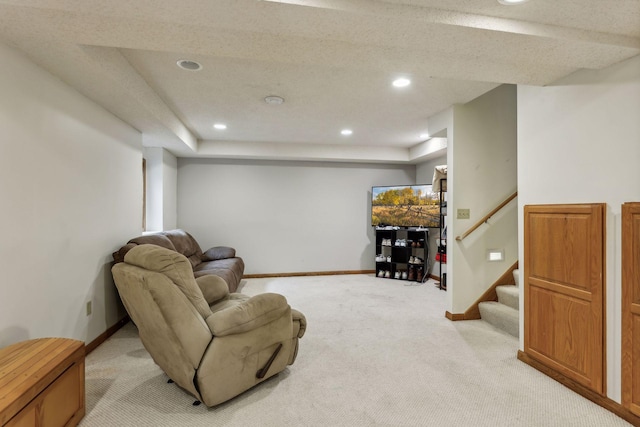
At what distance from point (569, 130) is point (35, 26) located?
134 inches

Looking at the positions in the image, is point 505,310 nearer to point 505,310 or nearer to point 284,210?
point 505,310

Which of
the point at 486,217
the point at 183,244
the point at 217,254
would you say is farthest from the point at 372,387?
the point at 217,254

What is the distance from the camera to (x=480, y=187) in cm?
373

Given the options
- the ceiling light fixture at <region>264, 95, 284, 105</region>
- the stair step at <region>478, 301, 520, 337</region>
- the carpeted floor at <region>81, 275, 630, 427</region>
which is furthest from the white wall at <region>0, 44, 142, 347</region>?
the stair step at <region>478, 301, 520, 337</region>

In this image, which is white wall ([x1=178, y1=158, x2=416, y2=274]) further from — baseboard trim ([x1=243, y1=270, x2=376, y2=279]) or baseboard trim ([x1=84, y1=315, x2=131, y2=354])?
baseboard trim ([x1=84, y1=315, x2=131, y2=354])

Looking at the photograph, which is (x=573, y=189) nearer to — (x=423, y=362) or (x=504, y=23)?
(x=504, y=23)

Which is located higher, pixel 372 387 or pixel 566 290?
pixel 566 290

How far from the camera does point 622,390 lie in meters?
1.91

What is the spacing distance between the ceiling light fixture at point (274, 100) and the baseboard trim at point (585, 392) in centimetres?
333

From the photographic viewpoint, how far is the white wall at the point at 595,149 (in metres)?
1.94

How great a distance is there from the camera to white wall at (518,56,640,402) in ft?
6.37

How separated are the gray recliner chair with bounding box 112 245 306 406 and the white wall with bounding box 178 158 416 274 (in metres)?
3.90

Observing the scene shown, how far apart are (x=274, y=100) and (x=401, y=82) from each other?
54.1 inches

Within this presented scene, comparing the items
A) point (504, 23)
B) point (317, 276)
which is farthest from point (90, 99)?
point (317, 276)
